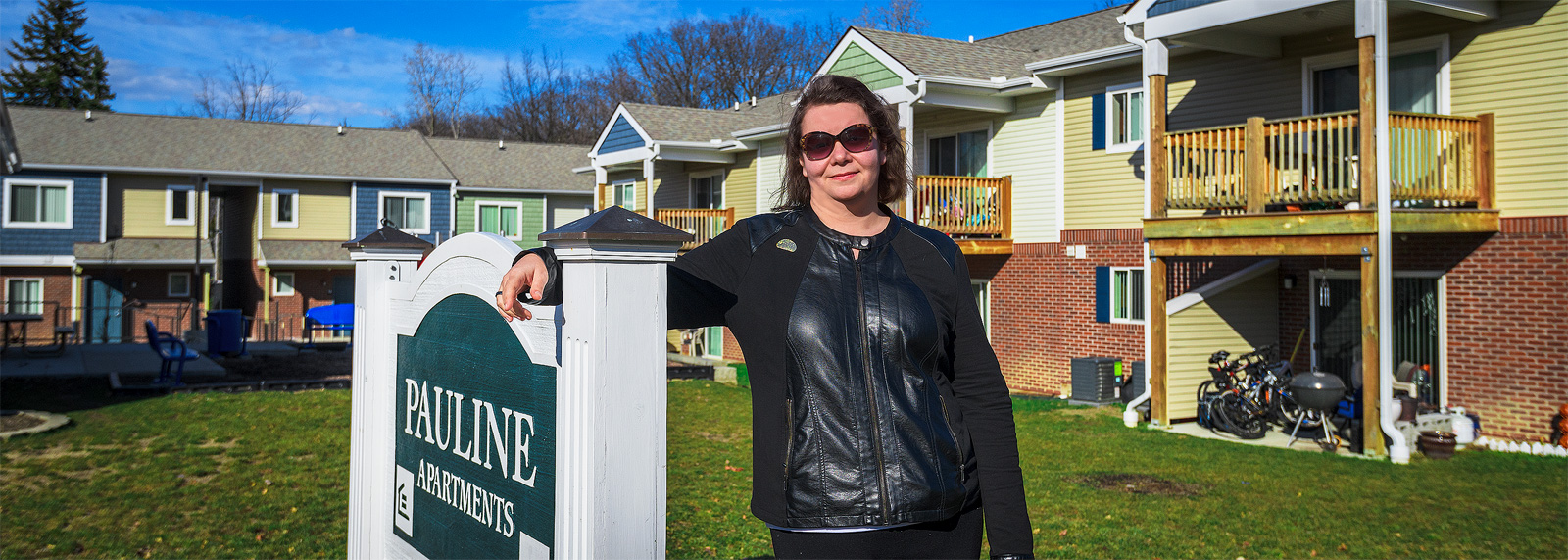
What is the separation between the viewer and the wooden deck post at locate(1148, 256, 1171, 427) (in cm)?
1306

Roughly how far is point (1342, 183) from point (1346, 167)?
1.80 meters

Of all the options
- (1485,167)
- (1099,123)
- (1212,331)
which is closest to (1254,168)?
(1485,167)

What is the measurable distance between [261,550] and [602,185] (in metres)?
21.8

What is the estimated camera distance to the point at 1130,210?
52.3 ft

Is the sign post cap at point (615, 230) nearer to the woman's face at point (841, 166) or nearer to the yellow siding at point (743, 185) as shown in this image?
the woman's face at point (841, 166)

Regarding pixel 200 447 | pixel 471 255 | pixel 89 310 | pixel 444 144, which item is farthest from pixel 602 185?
pixel 471 255

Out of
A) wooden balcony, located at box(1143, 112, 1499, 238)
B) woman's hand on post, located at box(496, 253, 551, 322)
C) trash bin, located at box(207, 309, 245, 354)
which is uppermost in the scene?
wooden balcony, located at box(1143, 112, 1499, 238)

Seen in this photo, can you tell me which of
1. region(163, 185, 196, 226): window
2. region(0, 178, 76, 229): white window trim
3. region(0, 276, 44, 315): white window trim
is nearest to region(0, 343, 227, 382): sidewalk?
region(0, 276, 44, 315): white window trim

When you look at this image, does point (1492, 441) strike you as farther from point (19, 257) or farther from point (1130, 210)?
point (19, 257)

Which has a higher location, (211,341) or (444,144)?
(444,144)

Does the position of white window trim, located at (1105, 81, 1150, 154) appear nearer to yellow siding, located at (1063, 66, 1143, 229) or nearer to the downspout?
yellow siding, located at (1063, 66, 1143, 229)

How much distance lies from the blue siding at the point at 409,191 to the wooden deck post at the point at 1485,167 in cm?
2858

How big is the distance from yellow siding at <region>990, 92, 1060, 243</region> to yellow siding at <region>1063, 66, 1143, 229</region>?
1.17ft

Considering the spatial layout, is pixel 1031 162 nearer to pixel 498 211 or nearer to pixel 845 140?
pixel 845 140
